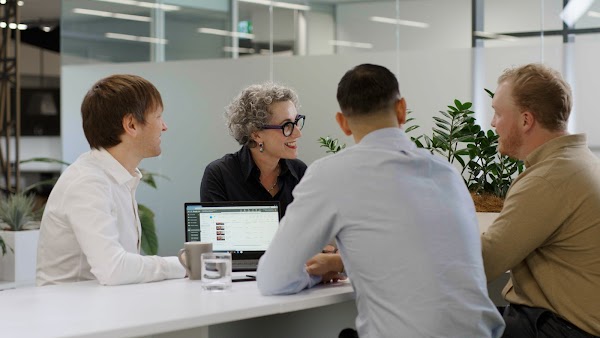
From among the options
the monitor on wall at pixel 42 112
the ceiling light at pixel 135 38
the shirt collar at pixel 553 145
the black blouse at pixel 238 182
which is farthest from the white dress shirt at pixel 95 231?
the monitor on wall at pixel 42 112

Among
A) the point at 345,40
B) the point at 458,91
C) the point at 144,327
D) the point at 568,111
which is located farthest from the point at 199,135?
the point at 144,327

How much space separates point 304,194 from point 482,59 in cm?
432

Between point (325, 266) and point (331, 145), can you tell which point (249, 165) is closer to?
point (325, 266)

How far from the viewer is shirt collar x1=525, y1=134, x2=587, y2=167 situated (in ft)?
8.78

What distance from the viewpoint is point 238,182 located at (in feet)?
12.2

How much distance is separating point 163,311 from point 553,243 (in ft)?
3.86

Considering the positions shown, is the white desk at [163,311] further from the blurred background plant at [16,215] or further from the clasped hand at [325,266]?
the blurred background plant at [16,215]

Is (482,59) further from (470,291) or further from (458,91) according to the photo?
(470,291)

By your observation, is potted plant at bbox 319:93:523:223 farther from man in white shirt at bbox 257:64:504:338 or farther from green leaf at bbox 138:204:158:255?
green leaf at bbox 138:204:158:255

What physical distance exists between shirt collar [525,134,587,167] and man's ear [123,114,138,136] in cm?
128

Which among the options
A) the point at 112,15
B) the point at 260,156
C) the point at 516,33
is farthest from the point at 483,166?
the point at 112,15

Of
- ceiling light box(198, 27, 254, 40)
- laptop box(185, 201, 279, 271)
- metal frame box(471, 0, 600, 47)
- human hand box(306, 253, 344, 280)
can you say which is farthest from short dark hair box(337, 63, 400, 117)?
ceiling light box(198, 27, 254, 40)

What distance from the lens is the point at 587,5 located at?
19.9ft

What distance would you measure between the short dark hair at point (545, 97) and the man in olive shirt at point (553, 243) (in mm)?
25
